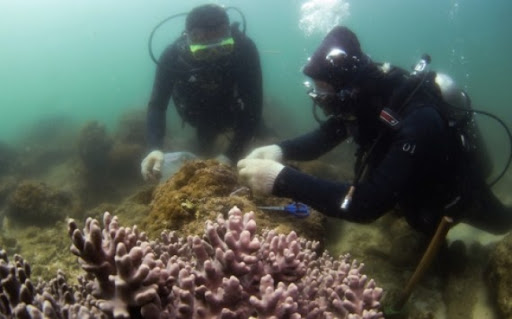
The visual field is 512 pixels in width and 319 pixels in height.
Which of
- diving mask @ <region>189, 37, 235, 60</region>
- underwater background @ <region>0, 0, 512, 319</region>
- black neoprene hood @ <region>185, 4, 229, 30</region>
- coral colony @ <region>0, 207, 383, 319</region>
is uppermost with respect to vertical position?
black neoprene hood @ <region>185, 4, 229, 30</region>

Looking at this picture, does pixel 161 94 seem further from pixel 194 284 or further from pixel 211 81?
pixel 194 284

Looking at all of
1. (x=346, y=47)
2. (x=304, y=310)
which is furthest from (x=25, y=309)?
(x=346, y=47)

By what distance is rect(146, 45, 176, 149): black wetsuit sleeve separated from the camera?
6.68 m

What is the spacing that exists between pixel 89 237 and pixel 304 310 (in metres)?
1.20

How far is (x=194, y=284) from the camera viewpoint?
182 centimetres

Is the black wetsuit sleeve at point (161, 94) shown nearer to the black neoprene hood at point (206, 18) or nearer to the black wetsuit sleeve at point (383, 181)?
the black neoprene hood at point (206, 18)

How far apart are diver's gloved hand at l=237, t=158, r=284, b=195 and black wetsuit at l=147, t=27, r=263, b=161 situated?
3271 mm

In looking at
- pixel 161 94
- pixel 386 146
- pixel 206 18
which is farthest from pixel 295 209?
pixel 161 94

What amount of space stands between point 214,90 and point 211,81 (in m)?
0.20

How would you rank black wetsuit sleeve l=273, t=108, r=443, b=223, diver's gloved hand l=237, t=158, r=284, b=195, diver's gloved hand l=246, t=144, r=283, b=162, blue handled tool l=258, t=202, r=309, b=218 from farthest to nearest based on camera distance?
diver's gloved hand l=246, t=144, r=283, b=162, blue handled tool l=258, t=202, r=309, b=218, diver's gloved hand l=237, t=158, r=284, b=195, black wetsuit sleeve l=273, t=108, r=443, b=223

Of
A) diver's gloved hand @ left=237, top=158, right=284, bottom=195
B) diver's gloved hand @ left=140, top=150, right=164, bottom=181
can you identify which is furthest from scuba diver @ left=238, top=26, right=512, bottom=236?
diver's gloved hand @ left=140, top=150, right=164, bottom=181

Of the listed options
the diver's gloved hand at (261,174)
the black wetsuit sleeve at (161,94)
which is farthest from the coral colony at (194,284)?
the black wetsuit sleeve at (161,94)

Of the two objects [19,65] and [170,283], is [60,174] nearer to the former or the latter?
[170,283]

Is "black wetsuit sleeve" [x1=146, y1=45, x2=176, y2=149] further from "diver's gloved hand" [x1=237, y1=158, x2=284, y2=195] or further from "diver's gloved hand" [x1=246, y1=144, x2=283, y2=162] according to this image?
"diver's gloved hand" [x1=237, y1=158, x2=284, y2=195]
